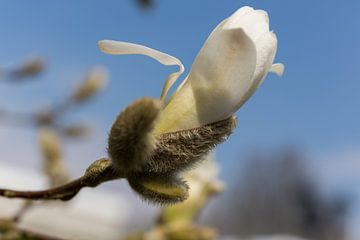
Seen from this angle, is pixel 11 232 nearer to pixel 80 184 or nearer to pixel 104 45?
pixel 80 184

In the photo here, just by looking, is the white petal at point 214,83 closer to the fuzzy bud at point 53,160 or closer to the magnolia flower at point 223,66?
the magnolia flower at point 223,66

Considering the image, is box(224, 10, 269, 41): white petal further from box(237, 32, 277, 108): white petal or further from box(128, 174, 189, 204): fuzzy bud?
box(128, 174, 189, 204): fuzzy bud

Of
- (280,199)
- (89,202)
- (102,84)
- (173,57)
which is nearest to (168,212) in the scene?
(102,84)

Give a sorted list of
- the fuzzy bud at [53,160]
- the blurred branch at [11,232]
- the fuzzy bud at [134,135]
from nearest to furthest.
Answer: the fuzzy bud at [134,135] → the blurred branch at [11,232] → the fuzzy bud at [53,160]

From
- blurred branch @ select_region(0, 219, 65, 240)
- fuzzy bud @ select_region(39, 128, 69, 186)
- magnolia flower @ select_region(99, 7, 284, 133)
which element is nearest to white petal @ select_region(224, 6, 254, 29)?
magnolia flower @ select_region(99, 7, 284, 133)

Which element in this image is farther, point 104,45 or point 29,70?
point 29,70

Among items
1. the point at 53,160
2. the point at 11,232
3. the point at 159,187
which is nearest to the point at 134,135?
the point at 159,187

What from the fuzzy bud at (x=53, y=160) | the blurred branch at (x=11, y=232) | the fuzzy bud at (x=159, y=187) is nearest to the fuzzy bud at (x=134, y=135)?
the fuzzy bud at (x=159, y=187)

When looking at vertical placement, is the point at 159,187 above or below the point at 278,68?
below
